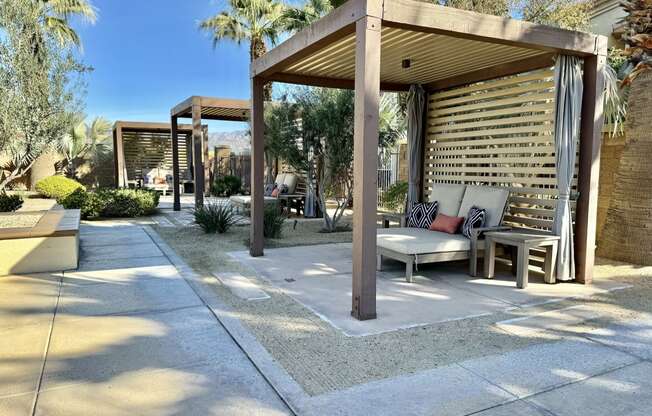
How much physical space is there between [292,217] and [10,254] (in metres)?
6.35

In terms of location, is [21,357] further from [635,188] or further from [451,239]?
[635,188]

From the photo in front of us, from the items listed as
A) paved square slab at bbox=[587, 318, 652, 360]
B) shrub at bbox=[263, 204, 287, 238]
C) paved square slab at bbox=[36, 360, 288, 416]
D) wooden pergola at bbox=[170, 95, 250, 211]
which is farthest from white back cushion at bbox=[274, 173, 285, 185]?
paved square slab at bbox=[36, 360, 288, 416]

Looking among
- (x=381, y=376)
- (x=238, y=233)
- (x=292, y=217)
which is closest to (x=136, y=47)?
(x=292, y=217)

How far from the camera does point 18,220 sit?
664cm

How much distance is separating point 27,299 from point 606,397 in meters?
4.69

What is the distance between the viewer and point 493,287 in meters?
4.85

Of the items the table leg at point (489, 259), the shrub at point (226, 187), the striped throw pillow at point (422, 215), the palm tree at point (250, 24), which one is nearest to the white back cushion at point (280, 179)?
the palm tree at point (250, 24)

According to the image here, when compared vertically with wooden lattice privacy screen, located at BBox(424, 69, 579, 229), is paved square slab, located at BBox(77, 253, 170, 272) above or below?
below

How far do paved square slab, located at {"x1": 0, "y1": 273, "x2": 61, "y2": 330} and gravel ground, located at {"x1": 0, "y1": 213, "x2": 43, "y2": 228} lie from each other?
1.30 meters

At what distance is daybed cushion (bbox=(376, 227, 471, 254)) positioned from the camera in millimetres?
4992

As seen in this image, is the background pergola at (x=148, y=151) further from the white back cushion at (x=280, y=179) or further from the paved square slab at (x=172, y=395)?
the paved square slab at (x=172, y=395)

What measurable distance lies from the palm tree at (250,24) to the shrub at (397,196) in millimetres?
5547

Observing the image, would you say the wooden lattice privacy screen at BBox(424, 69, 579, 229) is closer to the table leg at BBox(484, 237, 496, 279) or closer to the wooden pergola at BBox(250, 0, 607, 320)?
the wooden pergola at BBox(250, 0, 607, 320)

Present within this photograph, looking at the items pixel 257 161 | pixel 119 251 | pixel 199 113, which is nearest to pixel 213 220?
pixel 119 251
